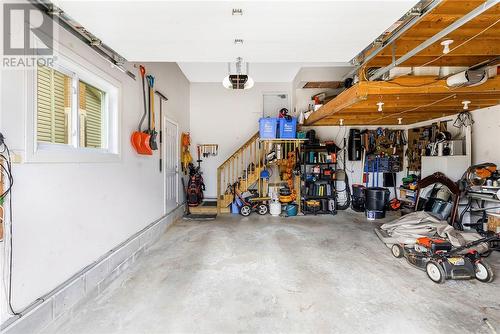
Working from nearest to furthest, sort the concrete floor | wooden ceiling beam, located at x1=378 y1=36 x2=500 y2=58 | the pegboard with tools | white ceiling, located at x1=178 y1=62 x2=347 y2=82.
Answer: the concrete floor → wooden ceiling beam, located at x1=378 y1=36 x2=500 y2=58 → white ceiling, located at x1=178 y1=62 x2=347 y2=82 → the pegboard with tools

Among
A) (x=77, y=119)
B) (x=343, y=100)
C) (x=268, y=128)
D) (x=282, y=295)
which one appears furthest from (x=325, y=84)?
(x=77, y=119)

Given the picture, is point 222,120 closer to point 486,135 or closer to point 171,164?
point 171,164

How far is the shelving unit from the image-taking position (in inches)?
252

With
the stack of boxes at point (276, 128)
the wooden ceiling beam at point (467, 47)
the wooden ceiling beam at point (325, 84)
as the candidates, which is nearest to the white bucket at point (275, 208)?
the stack of boxes at point (276, 128)

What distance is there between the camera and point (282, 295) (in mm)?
2516

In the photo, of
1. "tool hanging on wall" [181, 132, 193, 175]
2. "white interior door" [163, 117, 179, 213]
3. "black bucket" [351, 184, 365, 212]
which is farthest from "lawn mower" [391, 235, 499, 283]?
"tool hanging on wall" [181, 132, 193, 175]

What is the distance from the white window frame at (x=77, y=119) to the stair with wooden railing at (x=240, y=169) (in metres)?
3.57

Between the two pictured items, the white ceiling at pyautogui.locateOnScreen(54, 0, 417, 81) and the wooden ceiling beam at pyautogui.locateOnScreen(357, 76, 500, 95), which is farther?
the wooden ceiling beam at pyautogui.locateOnScreen(357, 76, 500, 95)

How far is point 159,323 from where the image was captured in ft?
6.85

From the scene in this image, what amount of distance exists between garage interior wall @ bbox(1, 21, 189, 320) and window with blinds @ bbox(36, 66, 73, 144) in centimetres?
27

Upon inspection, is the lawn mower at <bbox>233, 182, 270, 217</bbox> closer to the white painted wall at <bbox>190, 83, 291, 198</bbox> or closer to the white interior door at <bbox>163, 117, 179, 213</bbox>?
the white painted wall at <bbox>190, 83, 291, 198</bbox>

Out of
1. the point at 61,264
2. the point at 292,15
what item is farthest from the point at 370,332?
the point at 61,264

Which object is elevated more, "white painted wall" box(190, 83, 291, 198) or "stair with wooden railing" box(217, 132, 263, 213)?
"white painted wall" box(190, 83, 291, 198)

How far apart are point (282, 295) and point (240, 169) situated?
4835 millimetres
